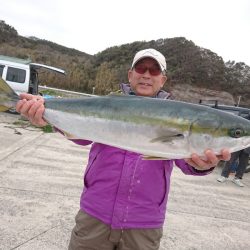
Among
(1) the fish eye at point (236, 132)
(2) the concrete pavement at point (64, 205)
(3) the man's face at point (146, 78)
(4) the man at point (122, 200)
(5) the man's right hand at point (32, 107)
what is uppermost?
(3) the man's face at point (146, 78)

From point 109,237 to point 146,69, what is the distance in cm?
120

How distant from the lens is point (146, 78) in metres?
2.88

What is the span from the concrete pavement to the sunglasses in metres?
2.46

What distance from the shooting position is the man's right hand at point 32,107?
256 centimetres

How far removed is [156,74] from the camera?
2.89m

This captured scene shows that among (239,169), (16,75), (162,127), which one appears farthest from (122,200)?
(16,75)

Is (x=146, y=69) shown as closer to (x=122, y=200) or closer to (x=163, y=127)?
(x=163, y=127)

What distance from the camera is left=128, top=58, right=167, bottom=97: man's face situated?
288cm

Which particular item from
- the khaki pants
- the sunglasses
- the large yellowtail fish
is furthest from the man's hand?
the sunglasses

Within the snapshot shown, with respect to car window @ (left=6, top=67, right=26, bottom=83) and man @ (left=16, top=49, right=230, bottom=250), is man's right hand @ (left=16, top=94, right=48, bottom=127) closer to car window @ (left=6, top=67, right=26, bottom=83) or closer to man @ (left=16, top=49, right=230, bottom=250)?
man @ (left=16, top=49, right=230, bottom=250)

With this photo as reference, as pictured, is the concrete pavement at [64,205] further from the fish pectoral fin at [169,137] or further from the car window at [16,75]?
the car window at [16,75]

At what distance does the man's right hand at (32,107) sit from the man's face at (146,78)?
27.6 inches

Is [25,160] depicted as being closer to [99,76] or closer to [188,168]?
[188,168]

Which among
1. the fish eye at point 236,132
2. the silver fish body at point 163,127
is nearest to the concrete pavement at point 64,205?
the silver fish body at point 163,127
